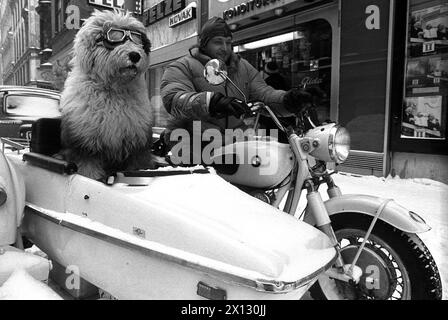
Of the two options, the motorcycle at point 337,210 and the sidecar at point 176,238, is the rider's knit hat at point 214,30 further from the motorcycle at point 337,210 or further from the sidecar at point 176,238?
the sidecar at point 176,238

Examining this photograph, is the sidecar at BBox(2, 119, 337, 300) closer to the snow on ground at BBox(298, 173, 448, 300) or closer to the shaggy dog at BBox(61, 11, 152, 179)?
the shaggy dog at BBox(61, 11, 152, 179)

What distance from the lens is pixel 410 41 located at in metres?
5.74

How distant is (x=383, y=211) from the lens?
2.02 m

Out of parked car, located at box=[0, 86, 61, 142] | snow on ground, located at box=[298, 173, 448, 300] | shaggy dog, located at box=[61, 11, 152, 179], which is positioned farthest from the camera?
A: parked car, located at box=[0, 86, 61, 142]

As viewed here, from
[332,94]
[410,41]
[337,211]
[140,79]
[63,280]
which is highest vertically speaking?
[410,41]

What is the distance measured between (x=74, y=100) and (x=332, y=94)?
222 inches

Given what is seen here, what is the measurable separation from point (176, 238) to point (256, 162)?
0.87m

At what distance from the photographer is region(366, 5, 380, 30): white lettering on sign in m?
6.01

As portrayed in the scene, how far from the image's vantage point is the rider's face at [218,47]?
2.70 metres

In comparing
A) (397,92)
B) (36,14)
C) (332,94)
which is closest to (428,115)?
(397,92)

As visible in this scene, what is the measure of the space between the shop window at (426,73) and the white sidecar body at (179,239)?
15.2ft

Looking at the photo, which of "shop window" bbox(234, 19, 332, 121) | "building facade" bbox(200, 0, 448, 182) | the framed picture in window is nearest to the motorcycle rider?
"building facade" bbox(200, 0, 448, 182)

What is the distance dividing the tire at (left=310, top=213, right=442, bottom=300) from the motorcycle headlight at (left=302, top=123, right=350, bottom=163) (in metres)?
0.35
